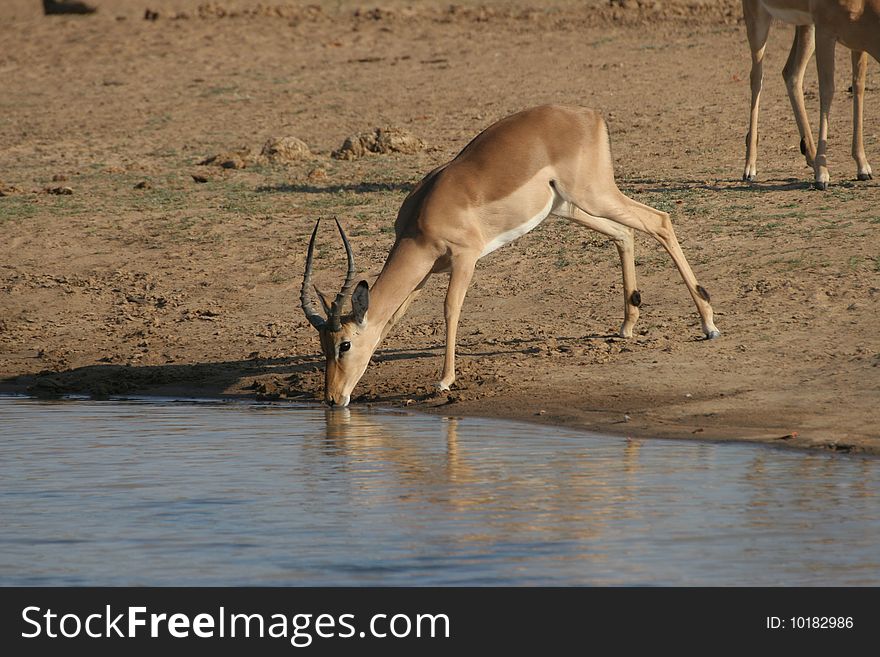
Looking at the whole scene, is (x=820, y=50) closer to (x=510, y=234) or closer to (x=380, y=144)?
(x=380, y=144)

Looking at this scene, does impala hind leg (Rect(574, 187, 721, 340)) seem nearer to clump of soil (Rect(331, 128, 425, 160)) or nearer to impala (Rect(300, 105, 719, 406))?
impala (Rect(300, 105, 719, 406))

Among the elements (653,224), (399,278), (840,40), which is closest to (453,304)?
(399,278)

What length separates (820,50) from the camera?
12.7 m

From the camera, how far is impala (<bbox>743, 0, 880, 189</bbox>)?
12.5 meters

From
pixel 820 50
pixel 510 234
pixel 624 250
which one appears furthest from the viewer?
pixel 820 50

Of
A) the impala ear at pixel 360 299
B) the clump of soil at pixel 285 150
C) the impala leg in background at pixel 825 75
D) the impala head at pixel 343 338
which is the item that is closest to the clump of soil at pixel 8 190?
the clump of soil at pixel 285 150

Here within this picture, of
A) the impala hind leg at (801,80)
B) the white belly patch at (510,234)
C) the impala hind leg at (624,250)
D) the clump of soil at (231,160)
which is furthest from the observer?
the clump of soil at (231,160)

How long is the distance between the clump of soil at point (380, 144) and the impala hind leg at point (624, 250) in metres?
5.17

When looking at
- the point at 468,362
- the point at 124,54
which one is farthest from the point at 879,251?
the point at 124,54

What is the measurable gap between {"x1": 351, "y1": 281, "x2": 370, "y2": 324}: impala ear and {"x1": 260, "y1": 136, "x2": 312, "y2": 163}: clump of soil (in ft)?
20.3

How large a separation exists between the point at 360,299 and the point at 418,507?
2.38 metres

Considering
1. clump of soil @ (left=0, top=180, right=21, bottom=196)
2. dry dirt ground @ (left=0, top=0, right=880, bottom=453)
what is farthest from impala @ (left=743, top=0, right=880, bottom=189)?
clump of soil @ (left=0, top=180, right=21, bottom=196)

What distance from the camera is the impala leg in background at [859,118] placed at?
12.6 m

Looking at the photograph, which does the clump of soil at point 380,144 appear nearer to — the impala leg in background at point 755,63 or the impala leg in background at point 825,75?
the impala leg in background at point 755,63
